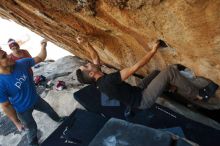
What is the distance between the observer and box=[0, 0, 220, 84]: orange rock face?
3.04 m

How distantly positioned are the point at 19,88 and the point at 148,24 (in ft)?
7.07

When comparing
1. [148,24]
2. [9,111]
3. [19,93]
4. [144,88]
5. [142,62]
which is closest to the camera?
[148,24]

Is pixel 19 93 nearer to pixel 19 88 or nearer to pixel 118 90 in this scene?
pixel 19 88

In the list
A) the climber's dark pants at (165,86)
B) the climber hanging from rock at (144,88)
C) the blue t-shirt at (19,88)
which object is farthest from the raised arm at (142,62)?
the blue t-shirt at (19,88)

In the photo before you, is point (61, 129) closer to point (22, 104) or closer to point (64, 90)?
point (22, 104)

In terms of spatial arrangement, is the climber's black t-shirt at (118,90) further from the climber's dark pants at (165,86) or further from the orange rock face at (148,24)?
the orange rock face at (148,24)

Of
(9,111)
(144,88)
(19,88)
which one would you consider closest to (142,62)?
(144,88)

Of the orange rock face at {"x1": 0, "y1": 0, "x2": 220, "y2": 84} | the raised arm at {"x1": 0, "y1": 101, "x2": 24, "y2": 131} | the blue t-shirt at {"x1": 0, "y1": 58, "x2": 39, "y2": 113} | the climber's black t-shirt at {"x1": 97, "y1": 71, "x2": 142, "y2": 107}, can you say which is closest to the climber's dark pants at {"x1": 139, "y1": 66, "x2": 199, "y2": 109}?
the climber's black t-shirt at {"x1": 97, "y1": 71, "x2": 142, "y2": 107}

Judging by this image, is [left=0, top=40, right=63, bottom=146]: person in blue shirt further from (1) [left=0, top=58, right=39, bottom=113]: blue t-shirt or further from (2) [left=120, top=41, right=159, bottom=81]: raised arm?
(2) [left=120, top=41, right=159, bottom=81]: raised arm

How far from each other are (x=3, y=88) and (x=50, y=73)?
3.46 m

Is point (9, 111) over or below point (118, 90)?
below

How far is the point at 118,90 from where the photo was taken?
14.8 ft

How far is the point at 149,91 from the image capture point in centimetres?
461

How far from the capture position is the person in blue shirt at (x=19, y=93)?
171 inches
